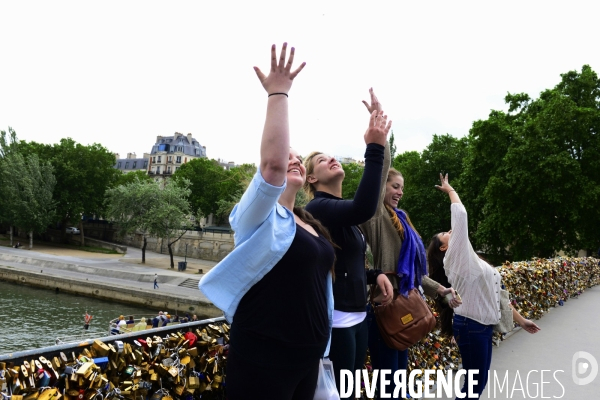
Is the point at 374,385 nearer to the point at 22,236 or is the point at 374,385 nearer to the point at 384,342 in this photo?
the point at 384,342

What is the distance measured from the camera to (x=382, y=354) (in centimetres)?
340

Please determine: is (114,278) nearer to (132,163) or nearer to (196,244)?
(196,244)

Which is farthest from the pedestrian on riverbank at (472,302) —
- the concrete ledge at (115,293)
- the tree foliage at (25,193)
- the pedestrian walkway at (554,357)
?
the tree foliage at (25,193)

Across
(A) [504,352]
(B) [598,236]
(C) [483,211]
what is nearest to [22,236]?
(C) [483,211]

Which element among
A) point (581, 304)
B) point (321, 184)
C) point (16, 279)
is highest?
point (321, 184)

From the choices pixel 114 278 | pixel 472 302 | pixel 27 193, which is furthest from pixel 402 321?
pixel 27 193

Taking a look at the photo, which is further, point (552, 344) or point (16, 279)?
point (16, 279)

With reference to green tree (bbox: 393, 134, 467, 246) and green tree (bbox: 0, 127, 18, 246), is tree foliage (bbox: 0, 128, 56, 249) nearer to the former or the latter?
green tree (bbox: 0, 127, 18, 246)

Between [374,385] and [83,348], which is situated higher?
[83,348]

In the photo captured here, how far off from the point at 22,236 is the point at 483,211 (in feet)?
165

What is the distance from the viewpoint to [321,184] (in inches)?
116

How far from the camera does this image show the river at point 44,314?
19.4 metres

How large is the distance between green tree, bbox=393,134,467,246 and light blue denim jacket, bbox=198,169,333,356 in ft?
110

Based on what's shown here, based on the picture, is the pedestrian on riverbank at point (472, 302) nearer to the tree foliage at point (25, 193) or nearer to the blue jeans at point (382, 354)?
the blue jeans at point (382, 354)
